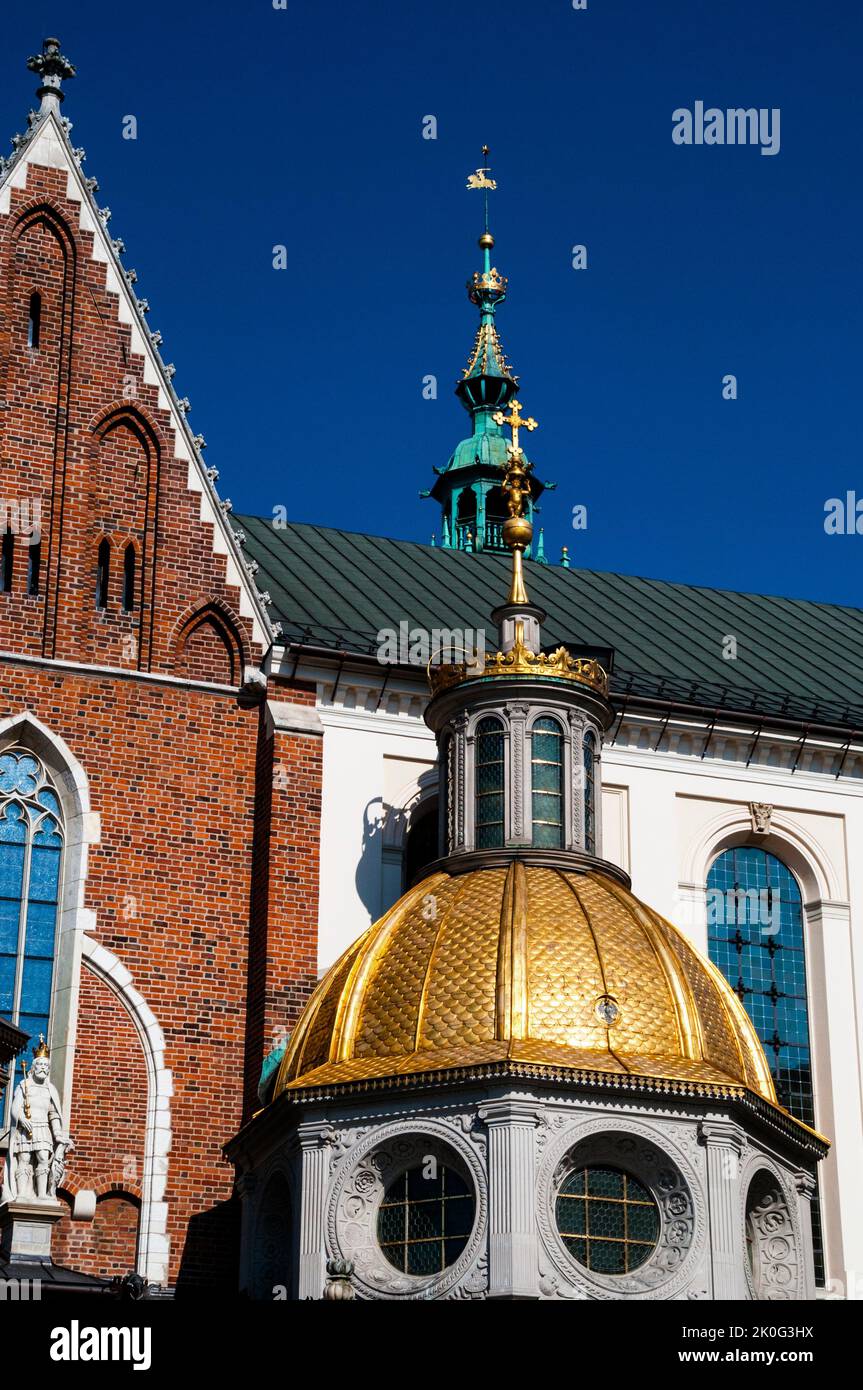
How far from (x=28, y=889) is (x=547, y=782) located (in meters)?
6.98

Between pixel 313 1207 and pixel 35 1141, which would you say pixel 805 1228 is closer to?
pixel 313 1207

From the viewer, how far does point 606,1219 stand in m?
27.2

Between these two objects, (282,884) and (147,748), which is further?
(147,748)

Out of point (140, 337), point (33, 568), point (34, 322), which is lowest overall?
point (33, 568)

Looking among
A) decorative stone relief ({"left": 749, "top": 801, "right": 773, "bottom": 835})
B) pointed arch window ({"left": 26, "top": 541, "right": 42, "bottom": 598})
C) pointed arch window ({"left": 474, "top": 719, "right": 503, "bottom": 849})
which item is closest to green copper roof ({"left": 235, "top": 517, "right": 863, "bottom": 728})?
decorative stone relief ({"left": 749, "top": 801, "right": 773, "bottom": 835})

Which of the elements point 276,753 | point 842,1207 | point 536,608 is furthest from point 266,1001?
point 842,1207

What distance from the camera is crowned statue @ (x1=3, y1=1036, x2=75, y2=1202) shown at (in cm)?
2647

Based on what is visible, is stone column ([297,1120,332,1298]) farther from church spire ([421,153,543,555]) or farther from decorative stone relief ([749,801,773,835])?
church spire ([421,153,543,555])

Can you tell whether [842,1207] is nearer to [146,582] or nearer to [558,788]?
[558,788]

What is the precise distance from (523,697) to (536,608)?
1897 millimetres

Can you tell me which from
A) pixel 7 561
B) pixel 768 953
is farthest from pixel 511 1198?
pixel 7 561

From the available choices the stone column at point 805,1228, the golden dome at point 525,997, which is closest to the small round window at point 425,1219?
the golden dome at point 525,997

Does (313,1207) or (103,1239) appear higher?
(103,1239)

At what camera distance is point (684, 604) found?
142 ft
